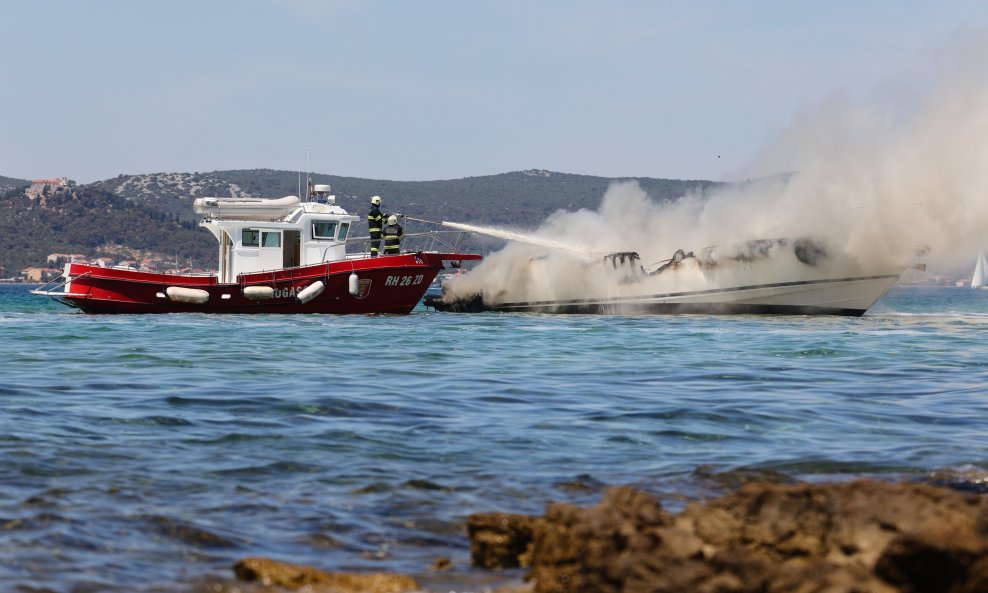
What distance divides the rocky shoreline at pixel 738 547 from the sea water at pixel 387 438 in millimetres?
447

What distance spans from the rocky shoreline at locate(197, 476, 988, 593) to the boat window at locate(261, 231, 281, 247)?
3050 cm

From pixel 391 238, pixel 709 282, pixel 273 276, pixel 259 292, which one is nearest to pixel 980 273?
pixel 709 282

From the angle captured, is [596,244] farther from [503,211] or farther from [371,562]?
[503,211]

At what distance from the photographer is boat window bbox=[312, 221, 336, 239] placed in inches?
1453

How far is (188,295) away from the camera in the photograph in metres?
36.2

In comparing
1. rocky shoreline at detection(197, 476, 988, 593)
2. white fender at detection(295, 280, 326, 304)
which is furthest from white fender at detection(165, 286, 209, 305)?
rocky shoreline at detection(197, 476, 988, 593)

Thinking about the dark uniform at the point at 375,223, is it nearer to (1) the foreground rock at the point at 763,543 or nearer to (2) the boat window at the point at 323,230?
(2) the boat window at the point at 323,230

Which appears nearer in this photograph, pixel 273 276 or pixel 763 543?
pixel 763 543

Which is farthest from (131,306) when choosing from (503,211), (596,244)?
(503,211)

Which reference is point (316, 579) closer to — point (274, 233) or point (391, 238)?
point (391, 238)

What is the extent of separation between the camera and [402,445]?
11508mm

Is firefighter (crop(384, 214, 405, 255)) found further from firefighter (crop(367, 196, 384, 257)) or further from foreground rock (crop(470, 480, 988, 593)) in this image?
foreground rock (crop(470, 480, 988, 593))

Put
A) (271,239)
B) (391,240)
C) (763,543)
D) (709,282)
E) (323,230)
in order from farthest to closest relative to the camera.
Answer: (709,282) → (323,230) → (271,239) → (391,240) → (763,543)

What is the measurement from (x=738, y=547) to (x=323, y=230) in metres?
32.1
